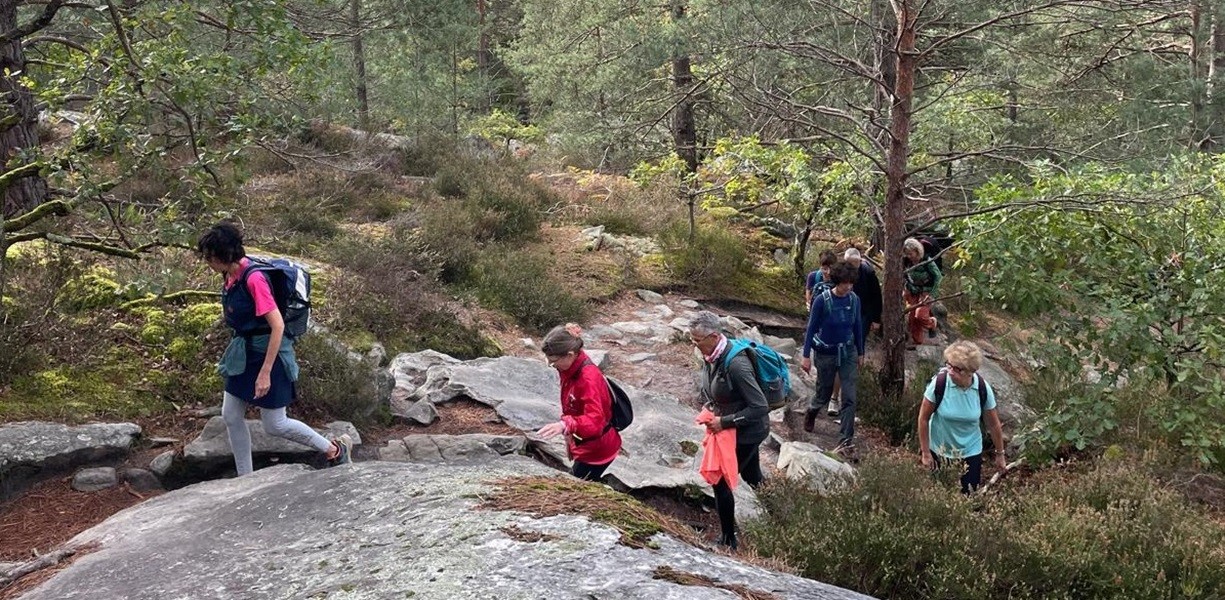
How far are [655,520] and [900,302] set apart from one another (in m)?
6.04

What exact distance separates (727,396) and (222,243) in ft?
9.61

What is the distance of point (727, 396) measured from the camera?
17.5 ft

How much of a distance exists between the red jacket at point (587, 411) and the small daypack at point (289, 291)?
152cm

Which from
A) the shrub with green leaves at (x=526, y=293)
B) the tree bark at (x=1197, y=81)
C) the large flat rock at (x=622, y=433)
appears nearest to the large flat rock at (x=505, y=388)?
the large flat rock at (x=622, y=433)

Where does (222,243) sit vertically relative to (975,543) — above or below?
above

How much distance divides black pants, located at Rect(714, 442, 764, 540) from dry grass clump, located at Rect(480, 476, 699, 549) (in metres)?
1.23

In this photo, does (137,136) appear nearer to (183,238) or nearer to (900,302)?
(183,238)

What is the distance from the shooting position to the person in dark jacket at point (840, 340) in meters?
7.99

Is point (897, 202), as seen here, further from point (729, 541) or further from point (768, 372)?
point (729, 541)

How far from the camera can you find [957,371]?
604 cm

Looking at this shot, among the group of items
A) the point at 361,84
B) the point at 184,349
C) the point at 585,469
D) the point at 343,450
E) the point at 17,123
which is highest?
the point at 361,84

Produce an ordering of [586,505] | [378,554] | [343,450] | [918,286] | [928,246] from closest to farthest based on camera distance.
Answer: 1. [378,554]
2. [586,505]
3. [343,450]
4. [918,286]
5. [928,246]

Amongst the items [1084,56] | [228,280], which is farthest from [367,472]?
[1084,56]

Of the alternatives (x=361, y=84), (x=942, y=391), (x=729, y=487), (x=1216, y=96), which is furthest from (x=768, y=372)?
(x=1216, y=96)
